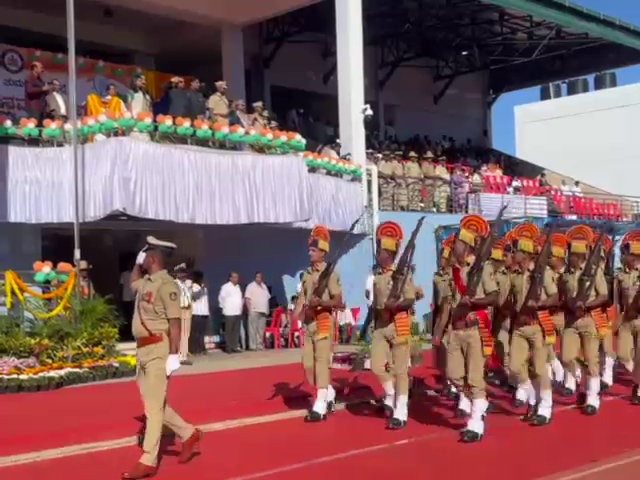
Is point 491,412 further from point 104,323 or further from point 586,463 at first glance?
point 104,323

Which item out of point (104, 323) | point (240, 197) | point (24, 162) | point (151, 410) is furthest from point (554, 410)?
point (24, 162)

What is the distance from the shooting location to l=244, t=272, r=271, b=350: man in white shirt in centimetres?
1697

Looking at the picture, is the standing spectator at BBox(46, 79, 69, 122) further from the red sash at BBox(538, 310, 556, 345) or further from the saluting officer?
the red sash at BBox(538, 310, 556, 345)

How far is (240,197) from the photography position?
16.1 metres

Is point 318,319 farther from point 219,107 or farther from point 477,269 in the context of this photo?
point 219,107

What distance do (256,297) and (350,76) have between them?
6.31 meters

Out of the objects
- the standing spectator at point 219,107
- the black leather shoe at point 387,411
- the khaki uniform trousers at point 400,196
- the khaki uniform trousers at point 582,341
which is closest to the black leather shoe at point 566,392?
the khaki uniform trousers at point 582,341

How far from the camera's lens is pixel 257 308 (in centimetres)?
1700

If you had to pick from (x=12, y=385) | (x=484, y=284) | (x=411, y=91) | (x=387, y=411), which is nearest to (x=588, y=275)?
(x=484, y=284)

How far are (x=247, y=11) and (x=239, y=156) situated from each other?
667cm

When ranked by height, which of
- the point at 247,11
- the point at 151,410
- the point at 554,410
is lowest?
the point at 554,410

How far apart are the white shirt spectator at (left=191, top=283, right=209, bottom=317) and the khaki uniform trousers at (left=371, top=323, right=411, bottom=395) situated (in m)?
7.09

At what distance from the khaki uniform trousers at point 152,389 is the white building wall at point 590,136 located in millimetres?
33869

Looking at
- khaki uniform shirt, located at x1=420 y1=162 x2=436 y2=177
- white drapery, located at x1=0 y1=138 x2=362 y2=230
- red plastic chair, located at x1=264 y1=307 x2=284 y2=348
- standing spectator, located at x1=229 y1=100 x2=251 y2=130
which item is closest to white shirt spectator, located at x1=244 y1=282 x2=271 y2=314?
red plastic chair, located at x1=264 y1=307 x2=284 y2=348
